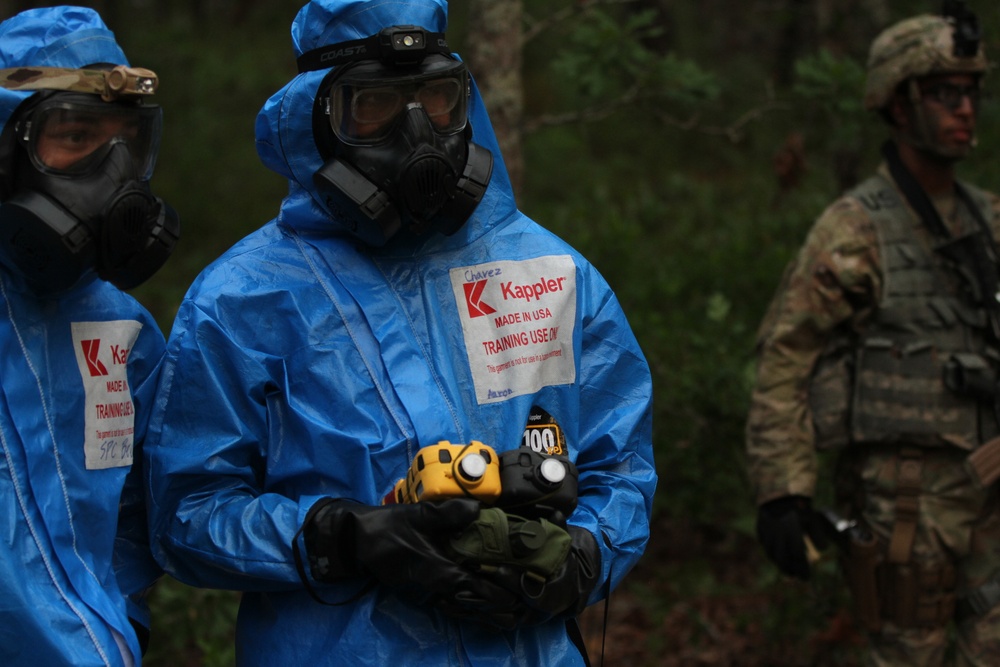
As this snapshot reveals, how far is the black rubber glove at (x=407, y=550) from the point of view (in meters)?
2.57

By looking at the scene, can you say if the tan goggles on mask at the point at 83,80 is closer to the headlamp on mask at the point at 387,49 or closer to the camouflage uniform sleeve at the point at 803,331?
the headlamp on mask at the point at 387,49

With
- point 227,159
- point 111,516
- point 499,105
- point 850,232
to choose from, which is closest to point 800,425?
point 850,232

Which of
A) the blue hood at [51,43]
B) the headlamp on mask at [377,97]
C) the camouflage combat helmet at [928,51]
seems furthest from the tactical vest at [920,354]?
the blue hood at [51,43]

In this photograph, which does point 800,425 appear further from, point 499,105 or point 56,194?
point 56,194

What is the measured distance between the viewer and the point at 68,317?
9.15 ft

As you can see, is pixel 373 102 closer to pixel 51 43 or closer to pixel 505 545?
pixel 51 43

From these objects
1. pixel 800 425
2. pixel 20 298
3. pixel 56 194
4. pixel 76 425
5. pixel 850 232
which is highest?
pixel 56 194

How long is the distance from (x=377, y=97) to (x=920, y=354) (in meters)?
2.65

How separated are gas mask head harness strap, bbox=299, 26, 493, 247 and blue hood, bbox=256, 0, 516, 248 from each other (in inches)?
1.5

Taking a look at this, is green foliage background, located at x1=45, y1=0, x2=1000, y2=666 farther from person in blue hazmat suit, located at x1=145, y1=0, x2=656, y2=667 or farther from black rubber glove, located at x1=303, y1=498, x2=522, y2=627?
black rubber glove, located at x1=303, y1=498, x2=522, y2=627

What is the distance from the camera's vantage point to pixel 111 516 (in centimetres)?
277

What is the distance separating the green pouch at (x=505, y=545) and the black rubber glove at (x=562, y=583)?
3cm

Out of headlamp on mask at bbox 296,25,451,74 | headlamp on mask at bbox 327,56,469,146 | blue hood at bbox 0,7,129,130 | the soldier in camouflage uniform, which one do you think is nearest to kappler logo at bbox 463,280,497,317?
headlamp on mask at bbox 327,56,469,146

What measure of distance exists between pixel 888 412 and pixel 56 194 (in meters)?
3.24
